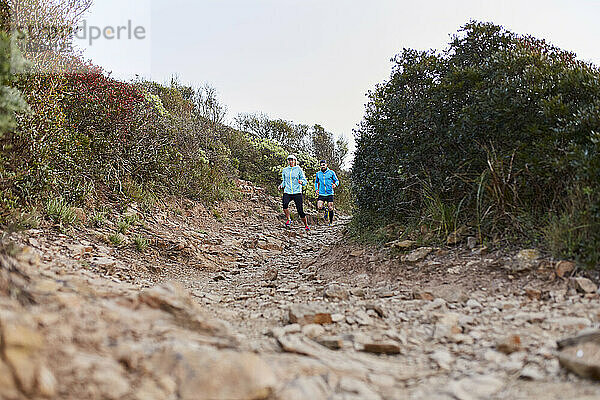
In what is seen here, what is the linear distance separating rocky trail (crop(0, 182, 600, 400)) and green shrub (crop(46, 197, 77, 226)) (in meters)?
0.23

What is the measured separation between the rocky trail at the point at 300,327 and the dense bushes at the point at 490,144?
504 mm

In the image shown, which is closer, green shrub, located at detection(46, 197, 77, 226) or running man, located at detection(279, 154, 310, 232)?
green shrub, located at detection(46, 197, 77, 226)

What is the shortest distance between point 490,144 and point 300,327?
138 inches

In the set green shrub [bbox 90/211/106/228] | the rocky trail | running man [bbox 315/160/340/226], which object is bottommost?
the rocky trail

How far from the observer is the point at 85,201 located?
21.7 feet

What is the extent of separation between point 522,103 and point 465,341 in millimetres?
3256

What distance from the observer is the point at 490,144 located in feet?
17.0

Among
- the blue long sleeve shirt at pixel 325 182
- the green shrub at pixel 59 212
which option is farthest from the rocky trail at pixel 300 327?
the blue long sleeve shirt at pixel 325 182

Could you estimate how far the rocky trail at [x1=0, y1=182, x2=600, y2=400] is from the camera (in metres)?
1.93

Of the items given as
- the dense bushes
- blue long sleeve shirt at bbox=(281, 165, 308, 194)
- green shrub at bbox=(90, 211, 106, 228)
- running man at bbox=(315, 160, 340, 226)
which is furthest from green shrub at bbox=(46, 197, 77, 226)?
running man at bbox=(315, 160, 340, 226)

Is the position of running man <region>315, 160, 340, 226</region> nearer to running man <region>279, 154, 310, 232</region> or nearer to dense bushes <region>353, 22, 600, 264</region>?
running man <region>279, 154, 310, 232</region>

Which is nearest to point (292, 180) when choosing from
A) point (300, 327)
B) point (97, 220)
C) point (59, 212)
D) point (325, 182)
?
point (325, 182)

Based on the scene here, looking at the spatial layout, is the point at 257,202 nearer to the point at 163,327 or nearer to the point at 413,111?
the point at 413,111

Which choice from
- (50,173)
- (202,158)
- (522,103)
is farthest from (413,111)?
(202,158)
